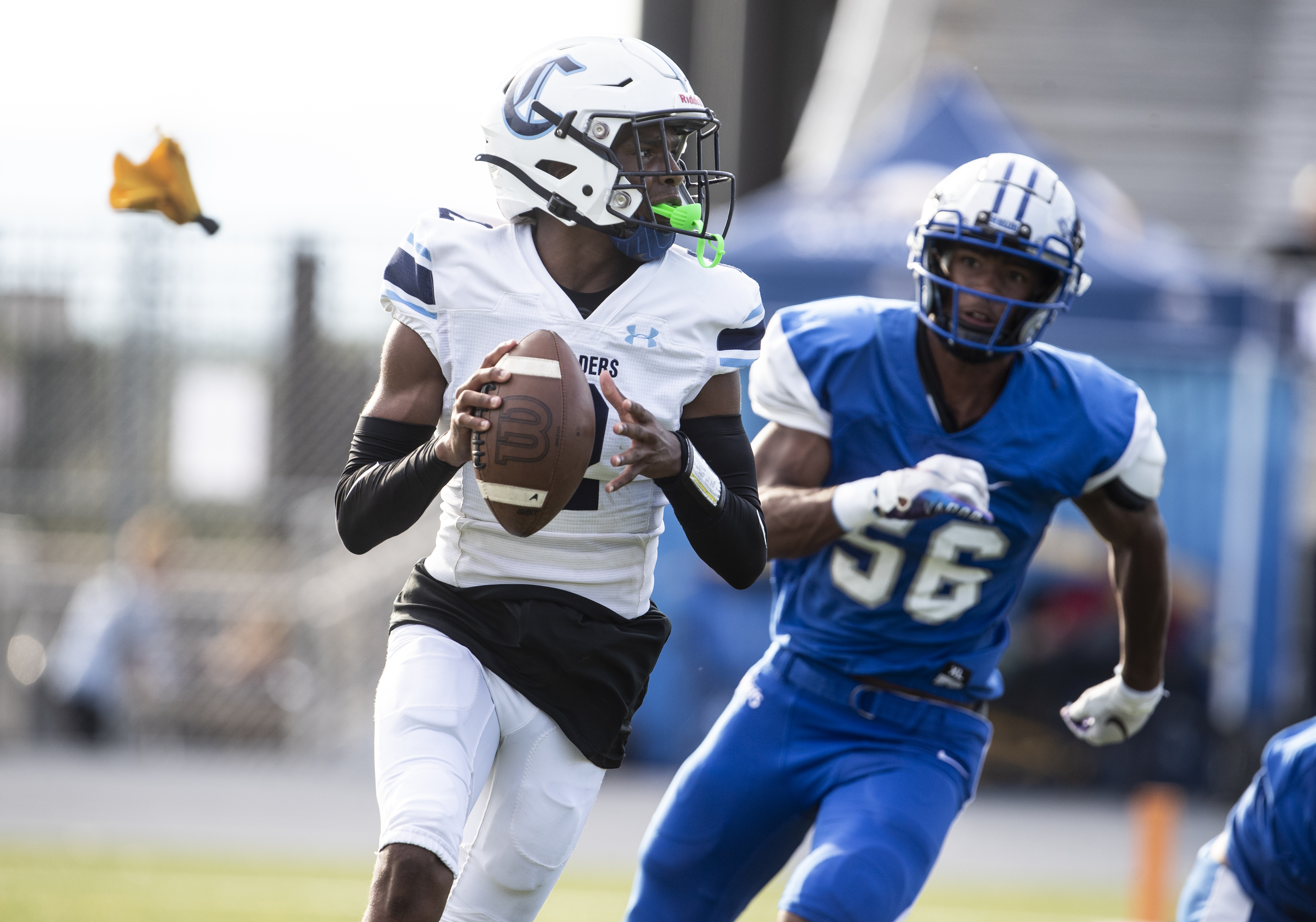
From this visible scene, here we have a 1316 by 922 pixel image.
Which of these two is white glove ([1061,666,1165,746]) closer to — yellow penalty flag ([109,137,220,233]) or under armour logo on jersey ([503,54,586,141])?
under armour logo on jersey ([503,54,586,141])

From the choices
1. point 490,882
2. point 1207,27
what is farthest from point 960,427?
point 1207,27

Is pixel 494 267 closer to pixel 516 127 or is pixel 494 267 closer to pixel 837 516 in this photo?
pixel 516 127

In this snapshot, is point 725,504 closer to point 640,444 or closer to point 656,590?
point 640,444

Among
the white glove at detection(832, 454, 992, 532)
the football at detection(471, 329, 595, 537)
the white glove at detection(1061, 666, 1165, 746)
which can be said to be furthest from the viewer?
the white glove at detection(1061, 666, 1165, 746)

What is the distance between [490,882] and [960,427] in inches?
56.2

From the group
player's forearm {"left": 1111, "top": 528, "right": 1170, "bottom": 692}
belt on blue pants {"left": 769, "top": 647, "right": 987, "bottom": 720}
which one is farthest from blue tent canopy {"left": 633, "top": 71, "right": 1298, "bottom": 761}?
belt on blue pants {"left": 769, "top": 647, "right": 987, "bottom": 720}

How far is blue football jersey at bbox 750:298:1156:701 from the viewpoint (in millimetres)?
3434

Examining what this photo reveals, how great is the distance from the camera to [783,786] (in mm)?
3389

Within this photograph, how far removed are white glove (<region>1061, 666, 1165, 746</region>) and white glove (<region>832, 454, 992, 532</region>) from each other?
0.71m

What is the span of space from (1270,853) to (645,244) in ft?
6.02

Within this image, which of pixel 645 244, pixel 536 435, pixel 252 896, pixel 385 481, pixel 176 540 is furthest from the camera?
pixel 176 540

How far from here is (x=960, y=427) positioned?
3477mm

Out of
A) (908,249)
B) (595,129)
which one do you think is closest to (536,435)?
(595,129)

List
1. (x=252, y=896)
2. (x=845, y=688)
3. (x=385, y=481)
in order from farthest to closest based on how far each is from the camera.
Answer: (x=252, y=896), (x=845, y=688), (x=385, y=481)
